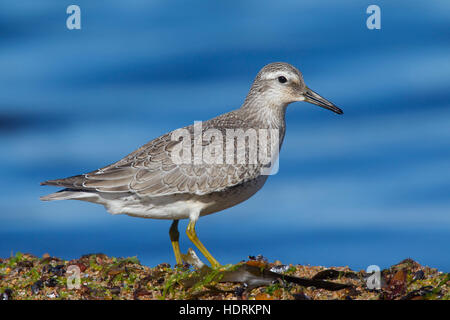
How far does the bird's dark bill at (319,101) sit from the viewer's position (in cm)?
1069

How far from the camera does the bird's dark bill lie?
10.7m

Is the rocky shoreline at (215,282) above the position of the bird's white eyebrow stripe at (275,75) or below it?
below

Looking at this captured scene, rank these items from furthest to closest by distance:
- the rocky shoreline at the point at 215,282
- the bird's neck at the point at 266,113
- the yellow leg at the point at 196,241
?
the bird's neck at the point at 266,113, the yellow leg at the point at 196,241, the rocky shoreline at the point at 215,282

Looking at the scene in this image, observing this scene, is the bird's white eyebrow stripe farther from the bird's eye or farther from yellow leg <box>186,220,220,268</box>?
yellow leg <box>186,220,220,268</box>

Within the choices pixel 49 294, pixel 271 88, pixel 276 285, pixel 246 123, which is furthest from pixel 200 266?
pixel 271 88

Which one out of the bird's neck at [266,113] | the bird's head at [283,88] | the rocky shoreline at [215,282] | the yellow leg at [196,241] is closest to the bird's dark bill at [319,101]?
the bird's head at [283,88]

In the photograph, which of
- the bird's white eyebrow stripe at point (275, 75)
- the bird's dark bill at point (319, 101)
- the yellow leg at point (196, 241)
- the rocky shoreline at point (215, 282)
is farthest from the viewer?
the bird's dark bill at point (319, 101)

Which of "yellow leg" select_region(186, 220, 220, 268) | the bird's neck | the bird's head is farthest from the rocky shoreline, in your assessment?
the bird's head

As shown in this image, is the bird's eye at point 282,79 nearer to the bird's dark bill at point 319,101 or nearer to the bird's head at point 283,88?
the bird's head at point 283,88

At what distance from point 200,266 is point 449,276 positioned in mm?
3462

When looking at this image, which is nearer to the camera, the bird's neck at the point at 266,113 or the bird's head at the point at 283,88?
the bird's neck at the point at 266,113

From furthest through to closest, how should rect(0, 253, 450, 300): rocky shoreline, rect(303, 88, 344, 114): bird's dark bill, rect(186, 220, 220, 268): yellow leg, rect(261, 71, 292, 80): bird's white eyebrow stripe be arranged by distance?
rect(303, 88, 344, 114): bird's dark bill
rect(261, 71, 292, 80): bird's white eyebrow stripe
rect(186, 220, 220, 268): yellow leg
rect(0, 253, 450, 300): rocky shoreline

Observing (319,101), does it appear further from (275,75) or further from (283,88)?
(275,75)

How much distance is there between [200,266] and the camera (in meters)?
8.79
